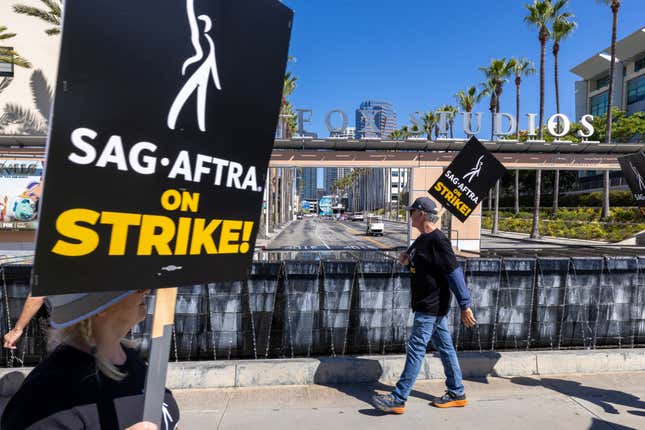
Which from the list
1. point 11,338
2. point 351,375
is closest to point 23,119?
point 11,338

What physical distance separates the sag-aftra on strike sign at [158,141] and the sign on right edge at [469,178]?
252 inches

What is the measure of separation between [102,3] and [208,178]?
0.69 metres

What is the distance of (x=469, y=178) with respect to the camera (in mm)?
7715

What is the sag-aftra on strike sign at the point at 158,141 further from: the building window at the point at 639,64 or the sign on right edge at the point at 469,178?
the building window at the point at 639,64

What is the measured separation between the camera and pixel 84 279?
1248 mm

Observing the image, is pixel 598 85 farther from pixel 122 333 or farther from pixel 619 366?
pixel 122 333

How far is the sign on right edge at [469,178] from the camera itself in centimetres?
768

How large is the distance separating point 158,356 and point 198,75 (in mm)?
1072

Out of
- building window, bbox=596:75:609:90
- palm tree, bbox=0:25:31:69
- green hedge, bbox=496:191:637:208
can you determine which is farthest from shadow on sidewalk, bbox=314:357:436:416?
building window, bbox=596:75:609:90

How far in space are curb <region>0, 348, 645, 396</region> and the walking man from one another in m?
0.70

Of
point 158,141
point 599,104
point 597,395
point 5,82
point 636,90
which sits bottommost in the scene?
point 597,395

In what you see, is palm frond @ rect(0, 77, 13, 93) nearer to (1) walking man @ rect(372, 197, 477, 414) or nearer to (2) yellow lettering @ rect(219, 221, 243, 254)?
(1) walking man @ rect(372, 197, 477, 414)

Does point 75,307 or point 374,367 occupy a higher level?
point 75,307

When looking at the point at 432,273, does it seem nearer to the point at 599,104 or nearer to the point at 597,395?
the point at 597,395
